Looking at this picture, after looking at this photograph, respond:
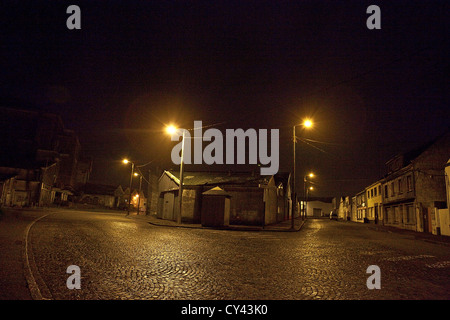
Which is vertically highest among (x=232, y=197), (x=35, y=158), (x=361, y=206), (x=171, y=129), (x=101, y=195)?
(x=35, y=158)

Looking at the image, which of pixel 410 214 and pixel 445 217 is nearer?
pixel 445 217

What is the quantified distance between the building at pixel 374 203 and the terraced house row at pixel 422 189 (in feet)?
18.6

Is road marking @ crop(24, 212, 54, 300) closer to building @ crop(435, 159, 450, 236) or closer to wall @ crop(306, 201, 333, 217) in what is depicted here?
building @ crop(435, 159, 450, 236)

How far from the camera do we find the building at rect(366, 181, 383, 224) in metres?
43.1

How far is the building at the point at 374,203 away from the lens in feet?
141

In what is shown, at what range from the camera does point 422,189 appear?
1061 inches

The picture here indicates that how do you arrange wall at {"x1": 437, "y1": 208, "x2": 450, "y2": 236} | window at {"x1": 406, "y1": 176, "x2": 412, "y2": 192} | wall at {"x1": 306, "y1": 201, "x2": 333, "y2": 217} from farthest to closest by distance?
wall at {"x1": 306, "y1": 201, "x2": 333, "y2": 217}
window at {"x1": 406, "y1": 176, "x2": 412, "y2": 192}
wall at {"x1": 437, "y1": 208, "x2": 450, "y2": 236}

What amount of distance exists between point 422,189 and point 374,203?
21.3 metres

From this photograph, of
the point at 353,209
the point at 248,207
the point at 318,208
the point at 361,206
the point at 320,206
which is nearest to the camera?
the point at 248,207

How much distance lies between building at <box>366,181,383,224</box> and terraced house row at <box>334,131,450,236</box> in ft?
18.6

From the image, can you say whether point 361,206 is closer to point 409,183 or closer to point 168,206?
point 409,183

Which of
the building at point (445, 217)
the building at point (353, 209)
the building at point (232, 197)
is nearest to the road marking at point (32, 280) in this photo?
the building at point (232, 197)

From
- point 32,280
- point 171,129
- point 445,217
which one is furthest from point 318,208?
point 32,280

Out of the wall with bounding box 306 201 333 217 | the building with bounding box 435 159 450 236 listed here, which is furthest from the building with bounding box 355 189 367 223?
the wall with bounding box 306 201 333 217
